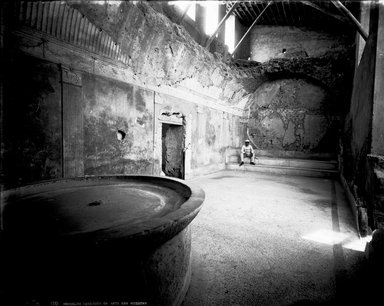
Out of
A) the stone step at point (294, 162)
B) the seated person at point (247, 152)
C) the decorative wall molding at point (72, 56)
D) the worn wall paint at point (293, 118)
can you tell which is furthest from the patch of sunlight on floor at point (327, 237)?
the worn wall paint at point (293, 118)

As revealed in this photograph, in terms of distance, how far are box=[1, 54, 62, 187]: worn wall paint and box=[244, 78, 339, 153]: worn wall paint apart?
11691mm

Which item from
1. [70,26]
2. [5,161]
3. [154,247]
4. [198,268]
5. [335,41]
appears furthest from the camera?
[335,41]

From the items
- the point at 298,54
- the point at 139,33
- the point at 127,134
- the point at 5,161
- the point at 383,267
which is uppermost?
the point at 298,54

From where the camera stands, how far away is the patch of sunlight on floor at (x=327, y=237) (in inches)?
137

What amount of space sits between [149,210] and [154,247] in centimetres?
60

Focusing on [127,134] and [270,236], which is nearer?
[270,236]

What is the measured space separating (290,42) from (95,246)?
17.7 metres

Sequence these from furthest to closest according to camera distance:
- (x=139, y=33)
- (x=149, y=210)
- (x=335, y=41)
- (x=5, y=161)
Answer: (x=335, y=41)
(x=139, y=33)
(x=5, y=161)
(x=149, y=210)

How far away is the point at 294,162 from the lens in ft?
35.5

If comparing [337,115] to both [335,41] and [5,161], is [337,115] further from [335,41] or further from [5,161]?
[5,161]

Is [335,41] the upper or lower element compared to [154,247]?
upper

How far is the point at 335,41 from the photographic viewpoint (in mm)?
14445

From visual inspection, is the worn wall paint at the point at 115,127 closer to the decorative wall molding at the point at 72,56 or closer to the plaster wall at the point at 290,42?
the decorative wall molding at the point at 72,56

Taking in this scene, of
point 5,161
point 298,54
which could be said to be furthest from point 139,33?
point 298,54
